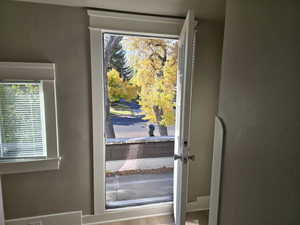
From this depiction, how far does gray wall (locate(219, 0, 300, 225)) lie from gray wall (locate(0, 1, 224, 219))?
1.28 meters

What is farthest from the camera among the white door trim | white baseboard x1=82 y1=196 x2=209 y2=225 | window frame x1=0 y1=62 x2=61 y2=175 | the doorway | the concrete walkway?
the doorway

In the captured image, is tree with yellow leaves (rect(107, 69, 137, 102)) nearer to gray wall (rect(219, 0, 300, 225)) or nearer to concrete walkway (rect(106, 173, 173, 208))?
concrete walkway (rect(106, 173, 173, 208))

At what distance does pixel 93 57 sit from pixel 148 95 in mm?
1179

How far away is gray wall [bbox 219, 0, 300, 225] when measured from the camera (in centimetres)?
50

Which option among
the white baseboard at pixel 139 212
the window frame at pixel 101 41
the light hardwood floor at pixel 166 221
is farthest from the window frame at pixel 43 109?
the light hardwood floor at pixel 166 221

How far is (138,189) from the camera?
2.67m

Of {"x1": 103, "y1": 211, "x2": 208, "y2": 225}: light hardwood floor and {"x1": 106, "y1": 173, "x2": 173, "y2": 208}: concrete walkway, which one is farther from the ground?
{"x1": 106, "y1": 173, "x2": 173, "y2": 208}: concrete walkway

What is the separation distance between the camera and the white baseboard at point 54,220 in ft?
6.24

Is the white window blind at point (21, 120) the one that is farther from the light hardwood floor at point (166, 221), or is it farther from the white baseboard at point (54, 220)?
the light hardwood floor at point (166, 221)

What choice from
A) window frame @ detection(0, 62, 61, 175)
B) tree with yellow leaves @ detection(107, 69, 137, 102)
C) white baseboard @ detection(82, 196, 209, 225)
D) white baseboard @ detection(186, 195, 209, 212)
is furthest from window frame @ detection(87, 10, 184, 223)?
white baseboard @ detection(186, 195, 209, 212)

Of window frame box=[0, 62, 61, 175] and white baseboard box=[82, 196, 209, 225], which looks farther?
white baseboard box=[82, 196, 209, 225]

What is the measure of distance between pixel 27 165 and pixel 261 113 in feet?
6.30

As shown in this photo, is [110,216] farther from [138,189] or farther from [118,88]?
[118,88]

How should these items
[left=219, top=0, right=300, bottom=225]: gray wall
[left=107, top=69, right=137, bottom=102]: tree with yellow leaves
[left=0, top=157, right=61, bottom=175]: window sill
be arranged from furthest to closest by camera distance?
[left=107, top=69, right=137, bottom=102]: tree with yellow leaves, [left=0, top=157, right=61, bottom=175]: window sill, [left=219, top=0, right=300, bottom=225]: gray wall
